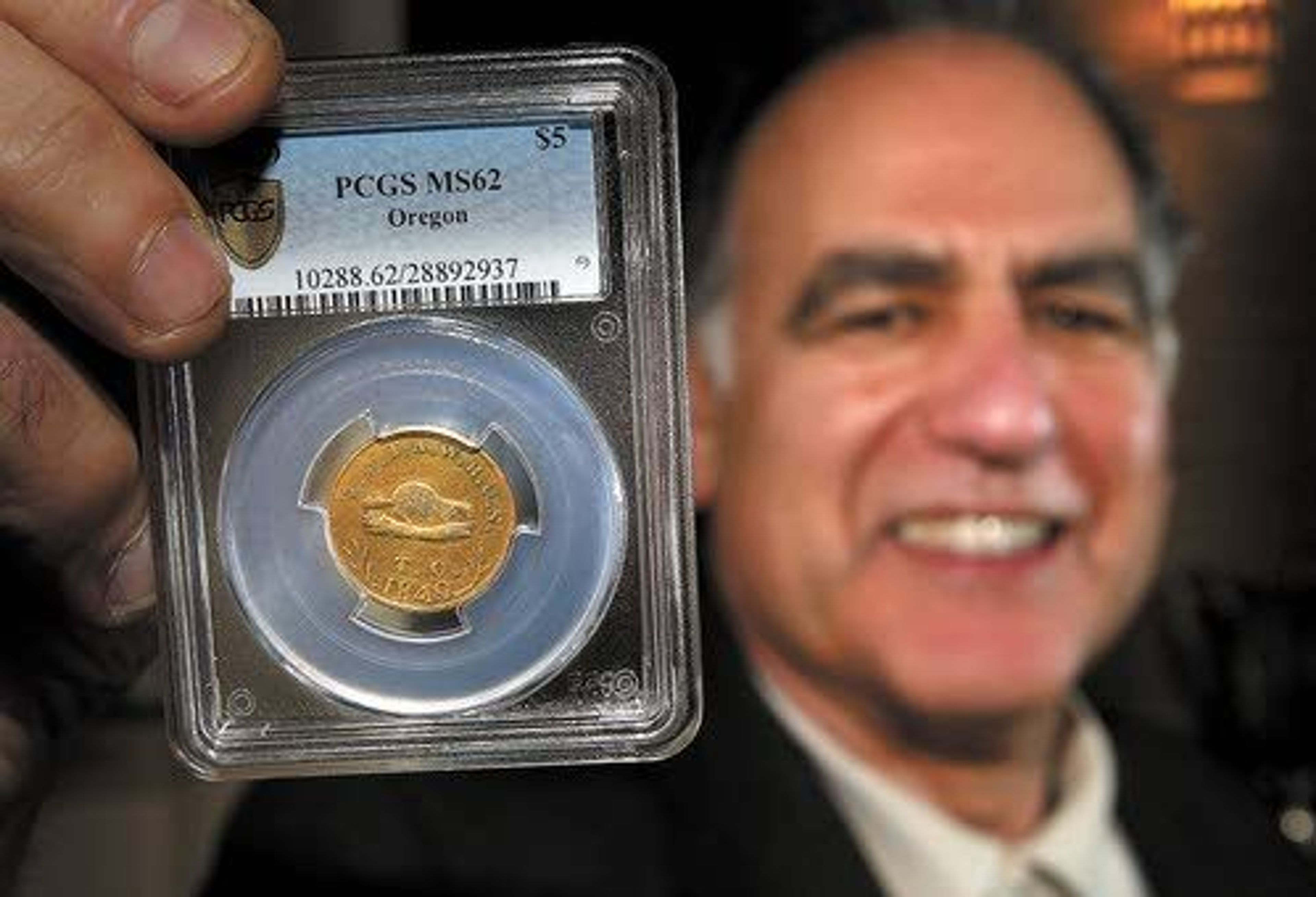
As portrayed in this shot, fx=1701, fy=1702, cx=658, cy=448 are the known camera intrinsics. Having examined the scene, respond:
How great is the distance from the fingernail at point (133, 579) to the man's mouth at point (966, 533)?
0.32m

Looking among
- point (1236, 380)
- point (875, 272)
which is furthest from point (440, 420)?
point (1236, 380)

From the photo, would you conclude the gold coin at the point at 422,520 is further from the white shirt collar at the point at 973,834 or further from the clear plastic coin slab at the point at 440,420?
the white shirt collar at the point at 973,834

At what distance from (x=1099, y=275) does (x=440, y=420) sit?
1.46 ft

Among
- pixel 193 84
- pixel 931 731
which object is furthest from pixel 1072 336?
pixel 193 84

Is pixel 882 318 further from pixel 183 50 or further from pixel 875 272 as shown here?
pixel 183 50

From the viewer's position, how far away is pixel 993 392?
30.0 inches

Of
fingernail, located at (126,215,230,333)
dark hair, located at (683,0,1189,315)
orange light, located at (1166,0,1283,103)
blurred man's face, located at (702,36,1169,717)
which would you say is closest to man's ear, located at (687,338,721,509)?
blurred man's face, located at (702,36,1169,717)

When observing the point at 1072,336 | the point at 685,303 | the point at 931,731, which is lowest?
the point at 931,731

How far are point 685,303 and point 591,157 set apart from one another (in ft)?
0.19

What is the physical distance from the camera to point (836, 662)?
79cm

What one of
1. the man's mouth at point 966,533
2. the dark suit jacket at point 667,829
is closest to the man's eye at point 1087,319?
the man's mouth at point 966,533

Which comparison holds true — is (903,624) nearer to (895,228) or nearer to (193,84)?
(895,228)

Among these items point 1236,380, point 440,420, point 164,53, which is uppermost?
point 164,53

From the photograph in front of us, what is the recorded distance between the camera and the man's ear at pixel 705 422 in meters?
0.68
